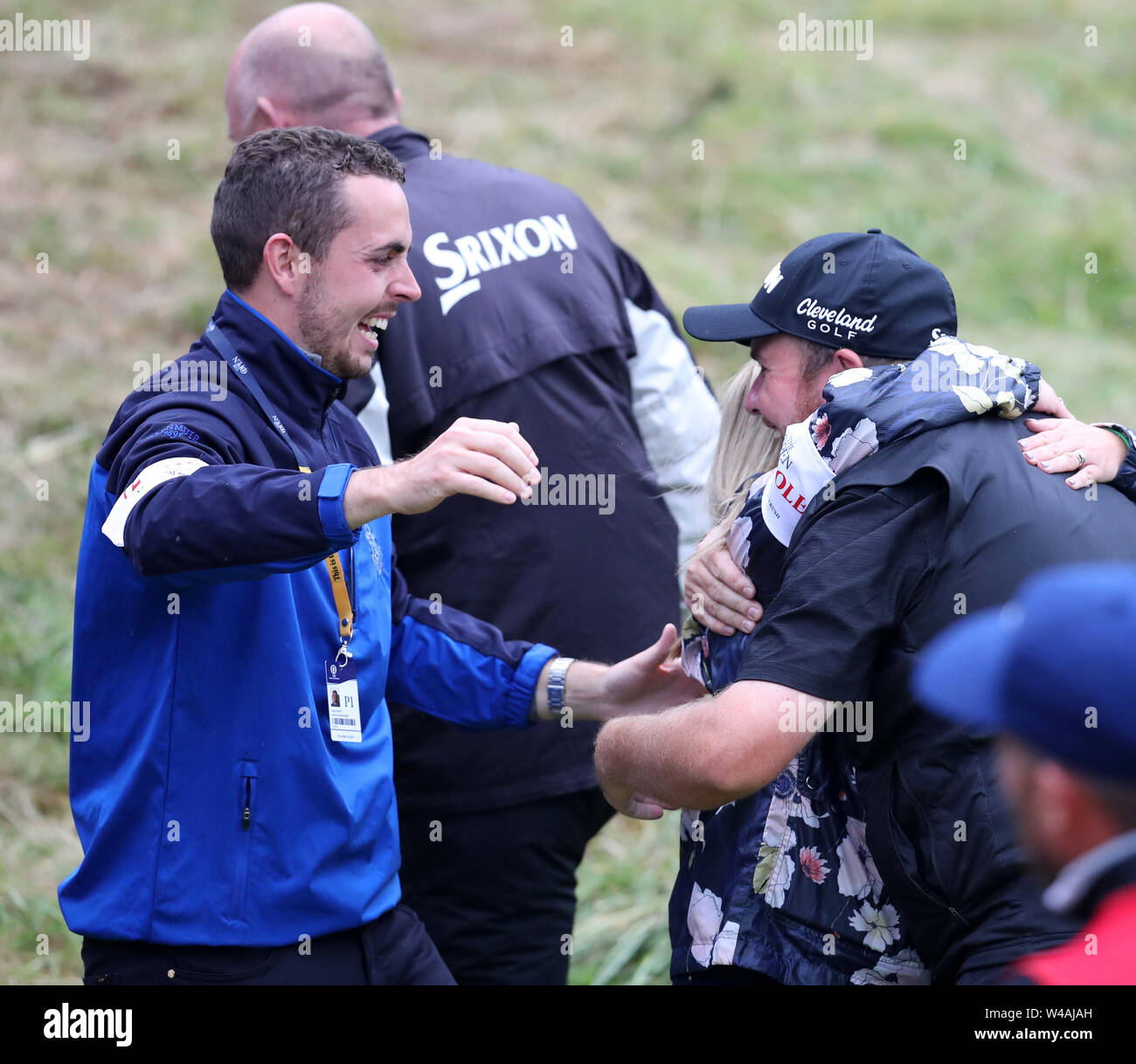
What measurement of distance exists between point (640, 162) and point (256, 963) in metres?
8.46

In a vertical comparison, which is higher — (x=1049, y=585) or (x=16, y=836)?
(x=1049, y=585)

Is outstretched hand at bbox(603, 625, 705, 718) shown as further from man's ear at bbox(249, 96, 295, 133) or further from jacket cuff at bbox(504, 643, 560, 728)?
man's ear at bbox(249, 96, 295, 133)

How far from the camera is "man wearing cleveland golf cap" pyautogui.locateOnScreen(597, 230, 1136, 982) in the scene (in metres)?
2.17

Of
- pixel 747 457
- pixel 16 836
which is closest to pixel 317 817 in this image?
pixel 747 457

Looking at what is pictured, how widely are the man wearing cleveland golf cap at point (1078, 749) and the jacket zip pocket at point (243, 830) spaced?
4.60 ft

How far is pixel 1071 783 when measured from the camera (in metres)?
1.46

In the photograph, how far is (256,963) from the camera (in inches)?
102

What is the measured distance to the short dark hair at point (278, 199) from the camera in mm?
2715

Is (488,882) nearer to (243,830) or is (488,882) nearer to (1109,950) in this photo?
(243,830)

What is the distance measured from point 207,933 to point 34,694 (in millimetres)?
3325

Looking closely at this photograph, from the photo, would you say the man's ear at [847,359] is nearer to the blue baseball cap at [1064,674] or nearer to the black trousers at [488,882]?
the blue baseball cap at [1064,674]

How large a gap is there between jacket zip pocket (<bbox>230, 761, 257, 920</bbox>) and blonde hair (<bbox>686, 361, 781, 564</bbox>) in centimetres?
93

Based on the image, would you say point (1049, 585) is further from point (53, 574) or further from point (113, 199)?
point (113, 199)

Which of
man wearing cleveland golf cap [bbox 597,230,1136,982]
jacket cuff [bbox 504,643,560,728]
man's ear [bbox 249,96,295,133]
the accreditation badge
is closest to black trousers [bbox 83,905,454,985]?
the accreditation badge
